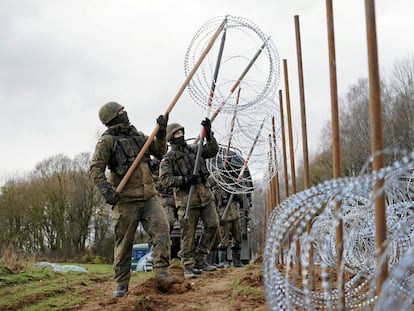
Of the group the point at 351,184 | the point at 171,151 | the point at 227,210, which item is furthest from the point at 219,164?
the point at 351,184

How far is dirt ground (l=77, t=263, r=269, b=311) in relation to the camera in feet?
18.5

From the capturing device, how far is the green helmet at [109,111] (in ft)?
21.8

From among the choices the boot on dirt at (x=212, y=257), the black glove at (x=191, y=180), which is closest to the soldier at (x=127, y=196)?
the black glove at (x=191, y=180)

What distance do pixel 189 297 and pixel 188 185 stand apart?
253 cm

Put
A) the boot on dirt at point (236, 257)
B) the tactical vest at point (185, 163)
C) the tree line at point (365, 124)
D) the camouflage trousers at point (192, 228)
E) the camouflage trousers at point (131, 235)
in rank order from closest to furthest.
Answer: the camouflage trousers at point (131, 235), the camouflage trousers at point (192, 228), the tactical vest at point (185, 163), the boot on dirt at point (236, 257), the tree line at point (365, 124)

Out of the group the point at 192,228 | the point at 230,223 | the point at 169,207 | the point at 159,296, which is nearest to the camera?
the point at 159,296

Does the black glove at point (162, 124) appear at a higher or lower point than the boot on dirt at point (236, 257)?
higher

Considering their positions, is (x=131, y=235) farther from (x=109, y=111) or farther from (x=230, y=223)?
(x=230, y=223)

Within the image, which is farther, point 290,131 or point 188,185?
point 188,185

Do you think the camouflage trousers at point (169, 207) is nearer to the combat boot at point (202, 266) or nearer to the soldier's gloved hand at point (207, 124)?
the combat boot at point (202, 266)

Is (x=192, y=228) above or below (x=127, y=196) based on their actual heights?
below

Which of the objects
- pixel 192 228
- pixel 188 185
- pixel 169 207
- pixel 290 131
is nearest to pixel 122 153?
pixel 290 131

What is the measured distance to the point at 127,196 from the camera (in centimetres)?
655

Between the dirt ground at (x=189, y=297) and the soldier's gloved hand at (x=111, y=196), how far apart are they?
3.21 feet
